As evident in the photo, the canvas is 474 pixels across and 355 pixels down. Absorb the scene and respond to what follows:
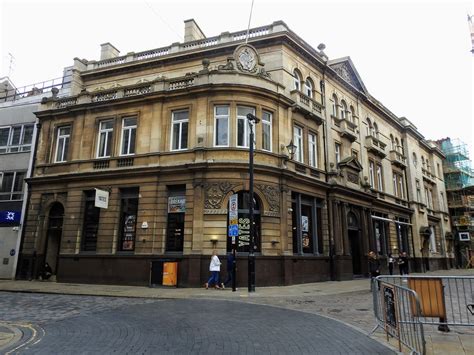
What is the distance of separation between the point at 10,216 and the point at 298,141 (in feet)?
62.5

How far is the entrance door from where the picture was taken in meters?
26.0

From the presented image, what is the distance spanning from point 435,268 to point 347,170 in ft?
65.0

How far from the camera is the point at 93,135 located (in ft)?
71.7

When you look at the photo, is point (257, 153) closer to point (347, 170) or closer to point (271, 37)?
point (271, 37)

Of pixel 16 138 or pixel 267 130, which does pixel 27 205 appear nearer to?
pixel 16 138

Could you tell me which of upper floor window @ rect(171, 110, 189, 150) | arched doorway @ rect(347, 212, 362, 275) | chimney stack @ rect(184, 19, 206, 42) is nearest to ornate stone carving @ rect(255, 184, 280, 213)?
upper floor window @ rect(171, 110, 189, 150)

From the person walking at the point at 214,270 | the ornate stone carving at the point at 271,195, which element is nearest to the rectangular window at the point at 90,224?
the person walking at the point at 214,270

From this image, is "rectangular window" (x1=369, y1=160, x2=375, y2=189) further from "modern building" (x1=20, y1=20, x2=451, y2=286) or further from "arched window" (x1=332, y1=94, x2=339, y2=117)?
"arched window" (x1=332, y1=94, x2=339, y2=117)

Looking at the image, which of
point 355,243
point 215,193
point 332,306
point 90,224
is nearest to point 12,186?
point 90,224

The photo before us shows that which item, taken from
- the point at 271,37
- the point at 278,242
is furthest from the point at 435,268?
the point at 271,37

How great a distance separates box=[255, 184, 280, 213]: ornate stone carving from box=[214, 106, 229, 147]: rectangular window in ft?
9.86

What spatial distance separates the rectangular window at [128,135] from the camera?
68.8 ft

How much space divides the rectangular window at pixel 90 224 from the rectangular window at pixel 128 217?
164 cm

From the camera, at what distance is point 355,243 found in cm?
2644
